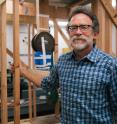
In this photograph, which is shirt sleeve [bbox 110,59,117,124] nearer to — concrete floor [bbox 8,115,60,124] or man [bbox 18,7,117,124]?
man [bbox 18,7,117,124]

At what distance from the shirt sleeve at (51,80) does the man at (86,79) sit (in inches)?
6.1

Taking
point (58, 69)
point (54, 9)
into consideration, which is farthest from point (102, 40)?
point (54, 9)

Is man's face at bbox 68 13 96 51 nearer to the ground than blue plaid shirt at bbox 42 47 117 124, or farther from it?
farther from it

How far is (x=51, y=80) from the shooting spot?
1.88m

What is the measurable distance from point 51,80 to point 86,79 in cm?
41

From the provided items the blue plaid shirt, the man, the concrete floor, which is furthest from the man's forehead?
the concrete floor

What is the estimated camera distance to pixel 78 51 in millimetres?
1593

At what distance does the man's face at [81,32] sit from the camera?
5.16 feet

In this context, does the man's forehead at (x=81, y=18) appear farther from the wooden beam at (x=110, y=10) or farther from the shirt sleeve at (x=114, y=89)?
the wooden beam at (x=110, y=10)

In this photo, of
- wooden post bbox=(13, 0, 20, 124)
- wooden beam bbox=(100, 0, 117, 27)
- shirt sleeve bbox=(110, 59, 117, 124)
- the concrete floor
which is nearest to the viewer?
shirt sleeve bbox=(110, 59, 117, 124)

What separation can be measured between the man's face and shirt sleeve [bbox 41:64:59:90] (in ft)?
1.11

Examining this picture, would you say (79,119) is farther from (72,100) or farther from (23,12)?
(23,12)

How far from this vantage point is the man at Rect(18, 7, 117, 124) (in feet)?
4.95

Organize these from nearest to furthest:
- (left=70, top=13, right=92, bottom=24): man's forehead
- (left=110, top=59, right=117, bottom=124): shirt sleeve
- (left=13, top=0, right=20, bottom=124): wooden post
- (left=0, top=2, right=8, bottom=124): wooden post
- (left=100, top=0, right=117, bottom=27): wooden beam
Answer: (left=110, top=59, right=117, bottom=124): shirt sleeve, (left=70, top=13, right=92, bottom=24): man's forehead, (left=13, top=0, right=20, bottom=124): wooden post, (left=0, top=2, right=8, bottom=124): wooden post, (left=100, top=0, right=117, bottom=27): wooden beam
